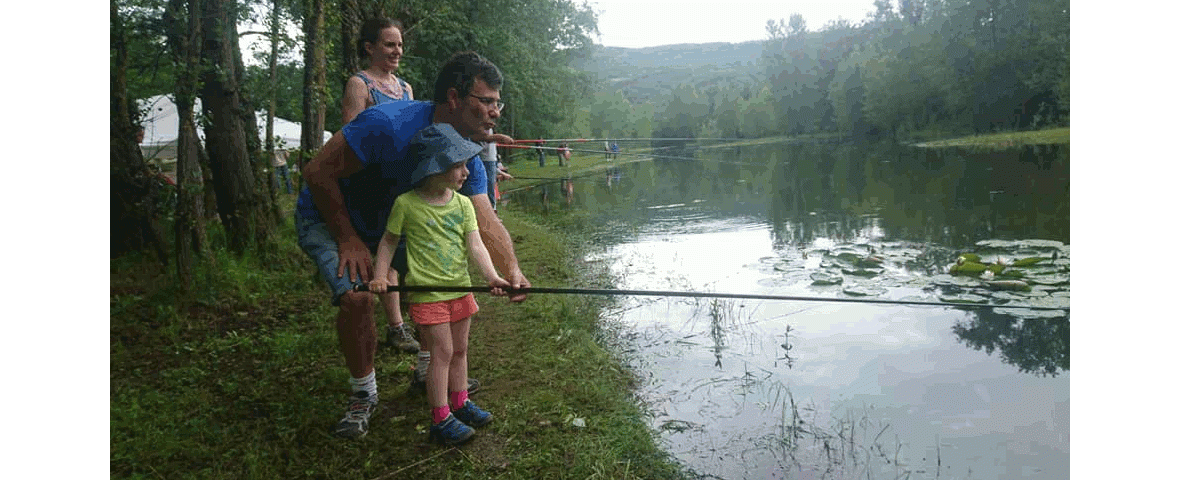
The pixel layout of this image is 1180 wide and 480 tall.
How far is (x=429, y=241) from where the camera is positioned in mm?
3061

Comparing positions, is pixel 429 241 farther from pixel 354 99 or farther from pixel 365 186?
pixel 354 99

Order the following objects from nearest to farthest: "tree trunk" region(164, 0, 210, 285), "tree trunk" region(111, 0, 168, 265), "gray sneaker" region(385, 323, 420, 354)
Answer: "gray sneaker" region(385, 323, 420, 354), "tree trunk" region(164, 0, 210, 285), "tree trunk" region(111, 0, 168, 265)

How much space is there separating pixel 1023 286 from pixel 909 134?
50425 millimetres

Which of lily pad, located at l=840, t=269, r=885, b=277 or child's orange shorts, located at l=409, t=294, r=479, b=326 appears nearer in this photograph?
child's orange shorts, located at l=409, t=294, r=479, b=326

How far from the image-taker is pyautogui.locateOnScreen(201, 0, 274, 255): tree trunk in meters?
5.78

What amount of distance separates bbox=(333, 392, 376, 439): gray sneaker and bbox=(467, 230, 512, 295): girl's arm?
88 cm

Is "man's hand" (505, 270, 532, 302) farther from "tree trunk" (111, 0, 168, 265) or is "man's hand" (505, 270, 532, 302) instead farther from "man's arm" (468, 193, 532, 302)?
"tree trunk" (111, 0, 168, 265)

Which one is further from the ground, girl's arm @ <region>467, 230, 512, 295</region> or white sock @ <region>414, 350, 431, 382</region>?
girl's arm @ <region>467, 230, 512, 295</region>

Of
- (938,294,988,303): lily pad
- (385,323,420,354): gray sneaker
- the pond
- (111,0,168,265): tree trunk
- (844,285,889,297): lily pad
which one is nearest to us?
the pond

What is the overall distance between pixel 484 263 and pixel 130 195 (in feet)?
14.4

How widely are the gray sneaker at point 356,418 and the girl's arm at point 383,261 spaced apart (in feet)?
2.06

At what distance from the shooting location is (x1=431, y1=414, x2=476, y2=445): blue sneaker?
316cm

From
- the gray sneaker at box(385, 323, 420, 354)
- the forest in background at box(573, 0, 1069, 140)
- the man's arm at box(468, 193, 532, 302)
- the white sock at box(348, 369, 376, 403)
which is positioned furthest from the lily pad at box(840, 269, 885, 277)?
the forest in background at box(573, 0, 1069, 140)

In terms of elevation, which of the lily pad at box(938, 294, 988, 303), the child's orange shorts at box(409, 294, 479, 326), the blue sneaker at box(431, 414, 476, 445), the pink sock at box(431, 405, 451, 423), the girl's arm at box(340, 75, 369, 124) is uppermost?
the girl's arm at box(340, 75, 369, 124)
